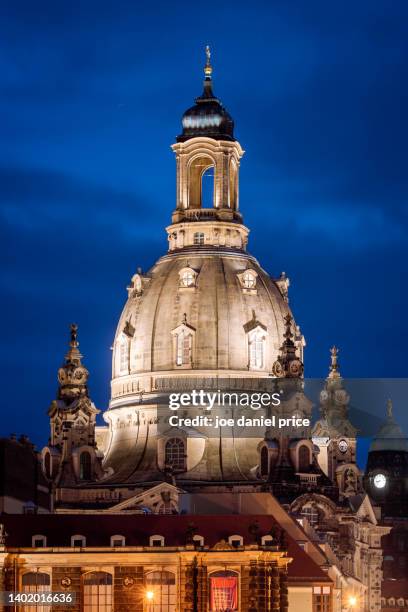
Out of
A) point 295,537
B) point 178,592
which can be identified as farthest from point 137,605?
point 295,537

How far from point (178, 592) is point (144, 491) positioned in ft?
129

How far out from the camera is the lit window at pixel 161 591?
160 meters

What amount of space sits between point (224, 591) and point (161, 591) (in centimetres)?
385

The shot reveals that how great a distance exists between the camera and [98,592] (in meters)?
160

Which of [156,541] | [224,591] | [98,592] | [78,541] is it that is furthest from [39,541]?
[224,591]

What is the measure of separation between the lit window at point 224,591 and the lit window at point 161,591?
2372 millimetres

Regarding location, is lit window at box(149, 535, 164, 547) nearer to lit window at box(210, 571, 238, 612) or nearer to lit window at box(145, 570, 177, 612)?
lit window at box(145, 570, 177, 612)

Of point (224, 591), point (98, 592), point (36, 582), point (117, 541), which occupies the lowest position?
point (98, 592)

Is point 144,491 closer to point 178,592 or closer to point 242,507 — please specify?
point 242,507

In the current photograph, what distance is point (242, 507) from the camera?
7534 inches

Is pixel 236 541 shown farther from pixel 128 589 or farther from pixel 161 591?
pixel 128 589

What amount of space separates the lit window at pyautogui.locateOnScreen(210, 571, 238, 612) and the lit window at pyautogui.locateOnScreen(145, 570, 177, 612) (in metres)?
2.37

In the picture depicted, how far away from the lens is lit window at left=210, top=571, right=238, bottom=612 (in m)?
161

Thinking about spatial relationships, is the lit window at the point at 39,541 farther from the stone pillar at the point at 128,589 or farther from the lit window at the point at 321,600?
the lit window at the point at 321,600
